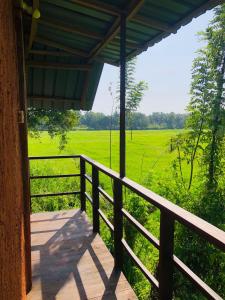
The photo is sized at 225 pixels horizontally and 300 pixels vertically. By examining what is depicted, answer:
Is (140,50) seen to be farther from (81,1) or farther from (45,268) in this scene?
(45,268)

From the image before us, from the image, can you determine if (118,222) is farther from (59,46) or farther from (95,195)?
(59,46)

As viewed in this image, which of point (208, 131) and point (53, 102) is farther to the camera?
point (208, 131)

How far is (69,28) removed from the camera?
10.4ft

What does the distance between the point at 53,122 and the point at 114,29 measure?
7.68 metres

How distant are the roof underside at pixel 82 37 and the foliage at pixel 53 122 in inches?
195

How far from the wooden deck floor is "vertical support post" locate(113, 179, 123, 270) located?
11 cm

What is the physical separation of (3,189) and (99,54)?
3.23 meters

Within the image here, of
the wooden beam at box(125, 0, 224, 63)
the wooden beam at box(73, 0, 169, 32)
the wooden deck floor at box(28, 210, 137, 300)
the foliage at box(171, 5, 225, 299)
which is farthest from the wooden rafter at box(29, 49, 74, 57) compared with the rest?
the foliage at box(171, 5, 225, 299)

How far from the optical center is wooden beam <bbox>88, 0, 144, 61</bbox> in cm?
242

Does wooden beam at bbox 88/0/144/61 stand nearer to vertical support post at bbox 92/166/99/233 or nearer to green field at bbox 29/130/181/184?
vertical support post at bbox 92/166/99/233

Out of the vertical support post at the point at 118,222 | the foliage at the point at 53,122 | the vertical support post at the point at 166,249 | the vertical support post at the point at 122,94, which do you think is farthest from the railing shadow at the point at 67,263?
the foliage at the point at 53,122

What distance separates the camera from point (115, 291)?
2.51m

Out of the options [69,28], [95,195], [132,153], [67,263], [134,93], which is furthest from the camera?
[132,153]

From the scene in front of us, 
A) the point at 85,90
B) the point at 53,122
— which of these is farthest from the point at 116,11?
the point at 53,122
